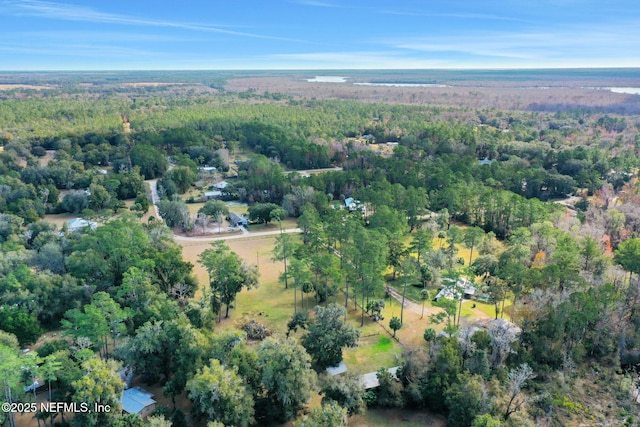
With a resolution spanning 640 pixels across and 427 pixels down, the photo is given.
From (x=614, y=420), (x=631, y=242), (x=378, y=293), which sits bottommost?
(x=614, y=420)

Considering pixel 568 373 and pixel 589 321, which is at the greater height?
pixel 589 321

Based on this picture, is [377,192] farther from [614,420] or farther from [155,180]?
[155,180]

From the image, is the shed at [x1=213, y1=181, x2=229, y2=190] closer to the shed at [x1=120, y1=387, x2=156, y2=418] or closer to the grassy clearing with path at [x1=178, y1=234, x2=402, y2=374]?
the grassy clearing with path at [x1=178, y1=234, x2=402, y2=374]

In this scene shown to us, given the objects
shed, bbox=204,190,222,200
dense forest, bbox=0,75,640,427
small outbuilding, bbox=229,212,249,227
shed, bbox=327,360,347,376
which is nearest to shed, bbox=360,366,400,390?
dense forest, bbox=0,75,640,427

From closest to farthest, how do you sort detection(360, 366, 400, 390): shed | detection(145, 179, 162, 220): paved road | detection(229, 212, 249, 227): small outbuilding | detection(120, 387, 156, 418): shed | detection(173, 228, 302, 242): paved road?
detection(120, 387, 156, 418): shed
detection(360, 366, 400, 390): shed
detection(173, 228, 302, 242): paved road
detection(229, 212, 249, 227): small outbuilding
detection(145, 179, 162, 220): paved road

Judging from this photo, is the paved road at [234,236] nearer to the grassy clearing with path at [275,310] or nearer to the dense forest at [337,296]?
the grassy clearing with path at [275,310]

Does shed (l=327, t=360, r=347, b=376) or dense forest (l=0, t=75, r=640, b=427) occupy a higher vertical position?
dense forest (l=0, t=75, r=640, b=427)

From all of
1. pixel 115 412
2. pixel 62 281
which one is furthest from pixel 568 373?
pixel 62 281
